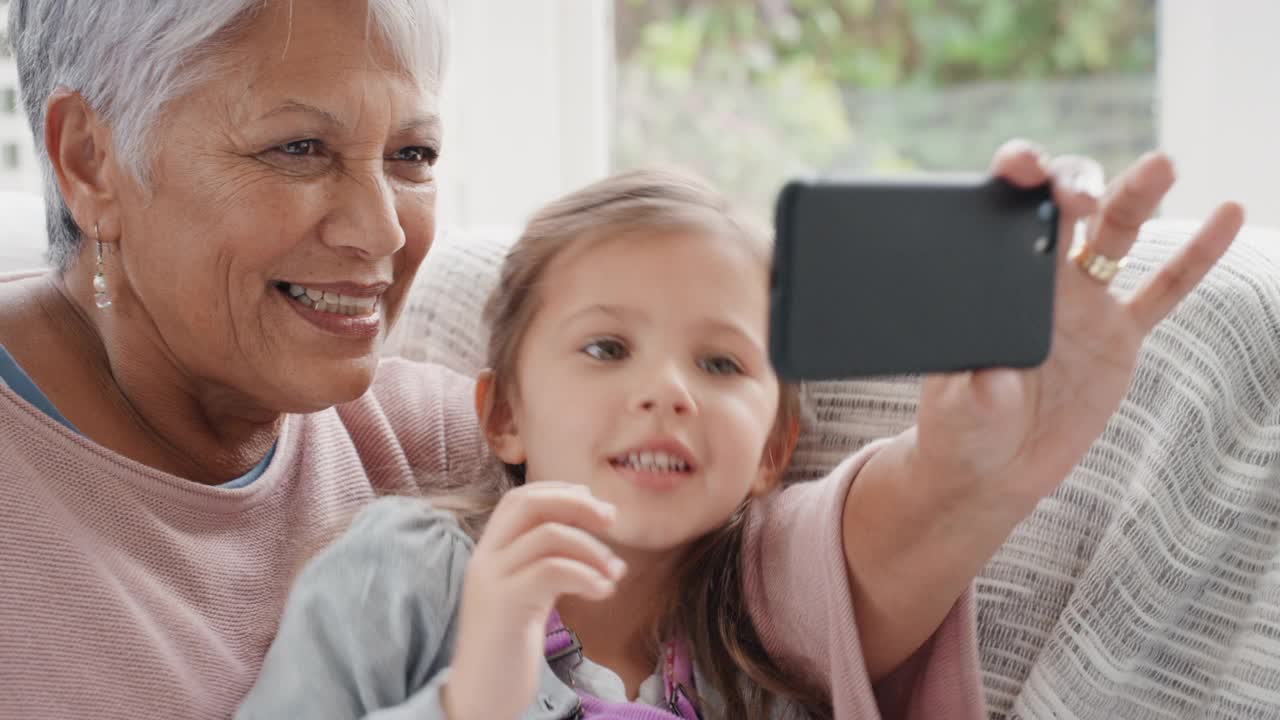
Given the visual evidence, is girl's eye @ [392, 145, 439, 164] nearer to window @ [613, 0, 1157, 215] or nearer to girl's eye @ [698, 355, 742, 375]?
girl's eye @ [698, 355, 742, 375]

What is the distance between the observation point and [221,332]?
1.28 m

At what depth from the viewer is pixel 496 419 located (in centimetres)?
138

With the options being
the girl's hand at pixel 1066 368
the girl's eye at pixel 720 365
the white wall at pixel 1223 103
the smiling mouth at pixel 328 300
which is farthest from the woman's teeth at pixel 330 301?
the white wall at pixel 1223 103

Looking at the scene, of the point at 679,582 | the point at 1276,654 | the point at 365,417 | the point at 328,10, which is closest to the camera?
the point at 1276,654

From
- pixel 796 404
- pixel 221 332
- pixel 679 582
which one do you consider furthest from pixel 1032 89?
pixel 221 332

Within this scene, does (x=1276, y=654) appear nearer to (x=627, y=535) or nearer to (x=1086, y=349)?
(x=1086, y=349)

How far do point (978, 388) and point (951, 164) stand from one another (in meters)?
1.68

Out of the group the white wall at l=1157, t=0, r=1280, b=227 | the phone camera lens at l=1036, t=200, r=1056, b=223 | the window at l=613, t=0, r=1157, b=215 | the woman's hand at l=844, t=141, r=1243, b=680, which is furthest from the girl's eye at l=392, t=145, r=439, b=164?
the white wall at l=1157, t=0, r=1280, b=227

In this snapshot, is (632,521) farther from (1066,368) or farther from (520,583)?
(1066,368)

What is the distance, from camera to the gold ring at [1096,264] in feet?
3.19

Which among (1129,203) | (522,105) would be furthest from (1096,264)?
(522,105)

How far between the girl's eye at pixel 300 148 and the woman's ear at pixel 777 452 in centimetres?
55

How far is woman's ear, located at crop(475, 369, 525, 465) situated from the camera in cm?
135

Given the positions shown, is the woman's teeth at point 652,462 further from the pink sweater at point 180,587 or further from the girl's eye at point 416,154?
the girl's eye at point 416,154
